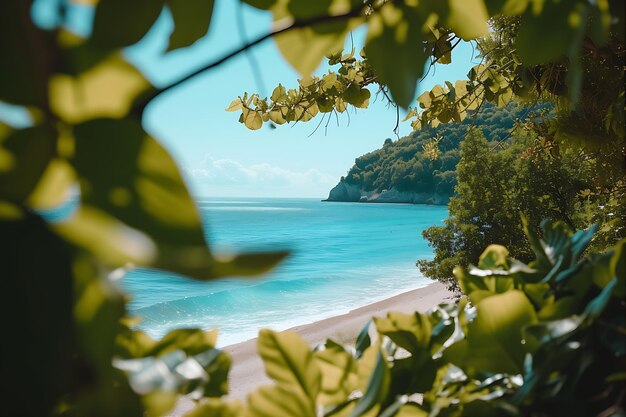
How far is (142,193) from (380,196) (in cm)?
5502

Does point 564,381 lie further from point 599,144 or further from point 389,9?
point 599,144

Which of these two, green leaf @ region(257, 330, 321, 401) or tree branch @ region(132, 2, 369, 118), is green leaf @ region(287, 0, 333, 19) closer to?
tree branch @ region(132, 2, 369, 118)

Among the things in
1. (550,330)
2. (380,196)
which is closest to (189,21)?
(550,330)

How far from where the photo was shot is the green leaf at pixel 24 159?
12 centimetres

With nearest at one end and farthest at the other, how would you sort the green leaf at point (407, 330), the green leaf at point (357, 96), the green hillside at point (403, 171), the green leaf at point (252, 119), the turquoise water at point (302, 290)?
1. the green leaf at point (407, 330)
2. the green leaf at point (357, 96)
3. the green leaf at point (252, 119)
4. the turquoise water at point (302, 290)
5. the green hillside at point (403, 171)

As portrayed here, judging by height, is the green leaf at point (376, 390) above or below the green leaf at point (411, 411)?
above

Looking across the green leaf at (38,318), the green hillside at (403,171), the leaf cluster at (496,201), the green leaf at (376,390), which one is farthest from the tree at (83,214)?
the green hillside at (403,171)

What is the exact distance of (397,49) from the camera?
25cm

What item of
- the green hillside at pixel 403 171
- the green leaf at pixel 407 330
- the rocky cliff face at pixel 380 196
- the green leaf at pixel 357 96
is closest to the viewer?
the green leaf at pixel 407 330

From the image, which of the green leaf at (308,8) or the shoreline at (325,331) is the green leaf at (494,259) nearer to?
the green leaf at (308,8)

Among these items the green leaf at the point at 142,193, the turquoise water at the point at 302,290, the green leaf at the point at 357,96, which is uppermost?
the green leaf at the point at 357,96

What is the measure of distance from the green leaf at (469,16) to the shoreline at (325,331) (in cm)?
689

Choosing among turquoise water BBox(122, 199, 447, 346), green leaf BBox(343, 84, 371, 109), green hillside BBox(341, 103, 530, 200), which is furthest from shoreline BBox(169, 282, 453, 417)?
green hillside BBox(341, 103, 530, 200)

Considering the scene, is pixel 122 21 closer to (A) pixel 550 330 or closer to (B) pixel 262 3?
(B) pixel 262 3
